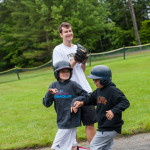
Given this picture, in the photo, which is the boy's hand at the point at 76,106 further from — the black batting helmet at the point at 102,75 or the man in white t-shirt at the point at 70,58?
the man in white t-shirt at the point at 70,58

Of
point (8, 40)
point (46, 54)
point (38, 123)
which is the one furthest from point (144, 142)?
point (8, 40)

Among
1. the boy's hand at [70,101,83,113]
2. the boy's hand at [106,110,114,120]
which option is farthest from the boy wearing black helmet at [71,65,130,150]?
the boy's hand at [70,101,83,113]

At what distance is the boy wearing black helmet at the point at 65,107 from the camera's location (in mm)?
3477

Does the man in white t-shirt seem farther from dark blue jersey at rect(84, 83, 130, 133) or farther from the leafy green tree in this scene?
the leafy green tree

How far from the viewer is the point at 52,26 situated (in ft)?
110

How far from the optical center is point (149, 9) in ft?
144

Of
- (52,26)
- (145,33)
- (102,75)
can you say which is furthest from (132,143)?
(145,33)

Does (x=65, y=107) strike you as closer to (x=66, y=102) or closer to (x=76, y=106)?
(x=66, y=102)

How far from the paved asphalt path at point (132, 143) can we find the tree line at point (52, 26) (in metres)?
26.3

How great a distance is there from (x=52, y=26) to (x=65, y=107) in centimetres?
3111

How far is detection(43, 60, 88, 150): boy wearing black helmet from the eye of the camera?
3.48m

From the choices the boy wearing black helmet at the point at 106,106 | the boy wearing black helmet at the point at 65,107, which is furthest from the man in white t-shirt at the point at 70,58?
the boy wearing black helmet at the point at 106,106

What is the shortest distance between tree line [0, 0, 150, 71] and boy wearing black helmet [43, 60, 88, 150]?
27.1 m

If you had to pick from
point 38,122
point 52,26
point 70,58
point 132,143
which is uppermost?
point 52,26
